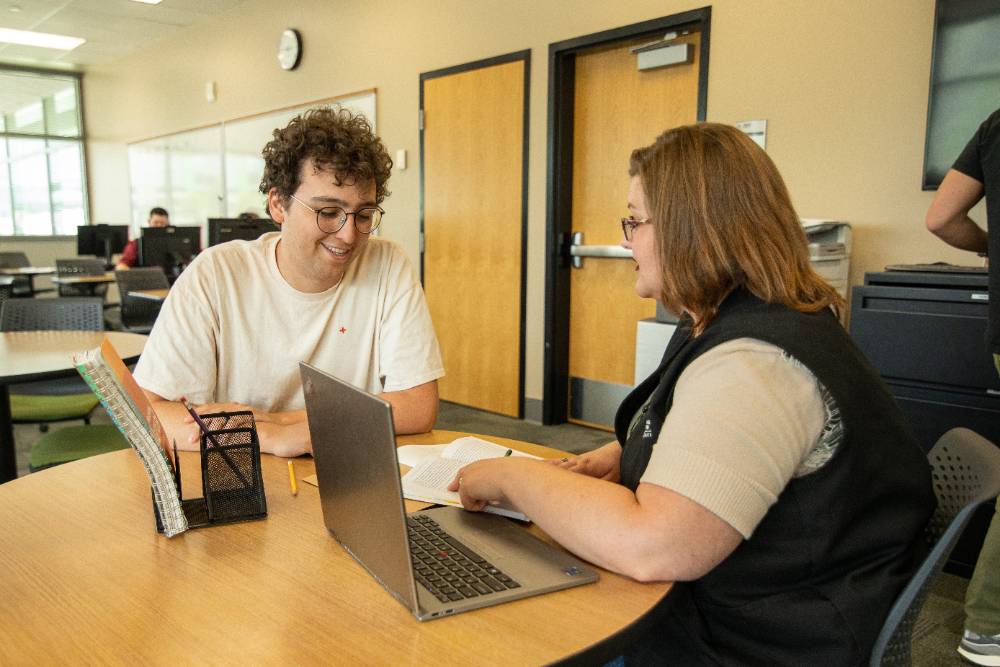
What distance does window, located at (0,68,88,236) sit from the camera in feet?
31.7

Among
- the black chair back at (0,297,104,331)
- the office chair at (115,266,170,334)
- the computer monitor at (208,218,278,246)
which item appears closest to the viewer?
the black chair back at (0,297,104,331)

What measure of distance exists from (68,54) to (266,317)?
9.08m

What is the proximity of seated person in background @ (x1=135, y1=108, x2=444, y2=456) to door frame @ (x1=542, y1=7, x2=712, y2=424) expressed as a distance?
2439mm

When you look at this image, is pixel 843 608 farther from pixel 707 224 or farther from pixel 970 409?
pixel 970 409

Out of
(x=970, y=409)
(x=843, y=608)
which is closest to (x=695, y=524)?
(x=843, y=608)

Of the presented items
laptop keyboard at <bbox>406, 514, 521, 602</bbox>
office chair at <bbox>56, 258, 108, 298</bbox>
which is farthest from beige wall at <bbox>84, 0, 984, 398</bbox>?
laptop keyboard at <bbox>406, 514, 521, 602</bbox>

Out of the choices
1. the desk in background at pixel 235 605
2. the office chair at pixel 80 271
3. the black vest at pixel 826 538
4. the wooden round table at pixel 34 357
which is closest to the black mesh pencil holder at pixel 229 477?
the desk in background at pixel 235 605

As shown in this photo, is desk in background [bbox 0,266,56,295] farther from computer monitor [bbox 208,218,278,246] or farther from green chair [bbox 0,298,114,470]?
green chair [bbox 0,298,114,470]

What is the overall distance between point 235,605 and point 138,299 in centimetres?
462

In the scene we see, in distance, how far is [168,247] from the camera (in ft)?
18.9

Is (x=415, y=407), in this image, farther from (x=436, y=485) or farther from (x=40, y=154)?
(x=40, y=154)

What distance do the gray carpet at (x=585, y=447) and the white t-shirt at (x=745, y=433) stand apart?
1.13 metres

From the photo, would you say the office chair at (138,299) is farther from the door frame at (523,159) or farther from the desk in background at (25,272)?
the desk in background at (25,272)

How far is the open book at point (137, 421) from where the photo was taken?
92cm
